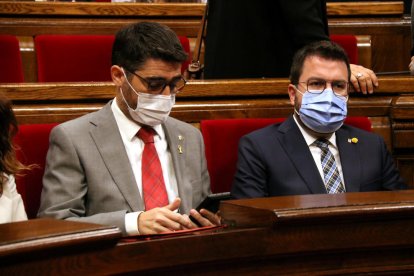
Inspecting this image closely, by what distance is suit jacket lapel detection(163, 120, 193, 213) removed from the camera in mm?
1145

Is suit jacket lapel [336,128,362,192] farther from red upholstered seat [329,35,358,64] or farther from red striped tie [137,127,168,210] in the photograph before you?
red upholstered seat [329,35,358,64]

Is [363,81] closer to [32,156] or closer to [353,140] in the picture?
[353,140]

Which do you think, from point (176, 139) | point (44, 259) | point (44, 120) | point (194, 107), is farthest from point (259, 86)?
point (44, 259)

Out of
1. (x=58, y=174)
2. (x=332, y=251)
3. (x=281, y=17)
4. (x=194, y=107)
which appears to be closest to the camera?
(x=332, y=251)

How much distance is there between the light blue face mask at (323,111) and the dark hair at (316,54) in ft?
0.19

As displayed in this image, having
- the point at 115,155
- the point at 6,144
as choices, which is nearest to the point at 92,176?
the point at 115,155

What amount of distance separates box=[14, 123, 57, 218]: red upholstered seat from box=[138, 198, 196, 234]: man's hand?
0.25m

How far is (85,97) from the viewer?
49.7 inches

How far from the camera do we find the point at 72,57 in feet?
5.58

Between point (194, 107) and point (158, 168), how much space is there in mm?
211

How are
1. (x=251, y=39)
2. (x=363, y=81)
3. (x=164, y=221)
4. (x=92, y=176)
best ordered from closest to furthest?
(x=164, y=221), (x=92, y=176), (x=363, y=81), (x=251, y=39)

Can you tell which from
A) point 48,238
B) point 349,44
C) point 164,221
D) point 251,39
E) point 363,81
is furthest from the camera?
point 349,44

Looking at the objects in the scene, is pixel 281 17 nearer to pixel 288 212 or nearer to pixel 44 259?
pixel 288 212

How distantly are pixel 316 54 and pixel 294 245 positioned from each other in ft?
2.14
